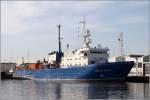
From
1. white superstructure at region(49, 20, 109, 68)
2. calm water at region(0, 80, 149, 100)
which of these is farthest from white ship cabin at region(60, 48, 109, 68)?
calm water at region(0, 80, 149, 100)

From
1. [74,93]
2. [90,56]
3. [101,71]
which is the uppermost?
[90,56]

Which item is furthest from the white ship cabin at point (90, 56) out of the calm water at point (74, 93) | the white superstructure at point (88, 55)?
the calm water at point (74, 93)

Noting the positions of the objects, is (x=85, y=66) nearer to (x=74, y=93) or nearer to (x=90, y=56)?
(x=90, y=56)

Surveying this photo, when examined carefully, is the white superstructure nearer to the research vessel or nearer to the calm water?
the research vessel

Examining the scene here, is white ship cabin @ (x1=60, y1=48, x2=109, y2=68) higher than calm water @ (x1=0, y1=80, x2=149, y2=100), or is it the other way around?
white ship cabin @ (x1=60, y1=48, x2=109, y2=68)

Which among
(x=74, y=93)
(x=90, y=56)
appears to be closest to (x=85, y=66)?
(x=90, y=56)

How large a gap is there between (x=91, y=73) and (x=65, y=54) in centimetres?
1058

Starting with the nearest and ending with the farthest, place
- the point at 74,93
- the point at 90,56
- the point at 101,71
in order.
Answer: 1. the point at 74,93
2. the point at 101,71
3. the point at 90,56

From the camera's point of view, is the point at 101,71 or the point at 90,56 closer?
the point at 101,71

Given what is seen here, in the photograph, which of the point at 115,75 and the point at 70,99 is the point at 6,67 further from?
the point at 70,99

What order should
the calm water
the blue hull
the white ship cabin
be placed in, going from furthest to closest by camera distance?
the white ship cabin, the blue hull, the calm water

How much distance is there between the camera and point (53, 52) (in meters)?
72.4

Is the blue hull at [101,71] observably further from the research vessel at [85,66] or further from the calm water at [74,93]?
the calm water at [74,93]

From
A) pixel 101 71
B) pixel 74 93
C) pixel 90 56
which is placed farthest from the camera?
pixel 90 56
